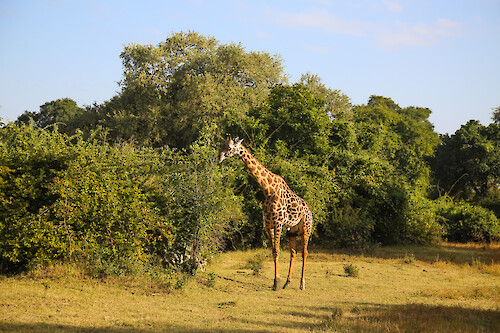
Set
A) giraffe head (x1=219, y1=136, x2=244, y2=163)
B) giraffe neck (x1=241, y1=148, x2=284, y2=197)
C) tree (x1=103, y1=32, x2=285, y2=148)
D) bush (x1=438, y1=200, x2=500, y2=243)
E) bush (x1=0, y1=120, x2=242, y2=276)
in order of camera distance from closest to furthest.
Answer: bush (x1=0, y1=120, x2=242, y2=276), giraffe head (x1=219, y1=136, x2=244, y2=163), giraffe neck (x1=241, y1=148, x2=284, y2=197), bush (x1=438, y1=200, x2=500, y2=243), tree (x1=103, y1=32, x2=285, y2=148)

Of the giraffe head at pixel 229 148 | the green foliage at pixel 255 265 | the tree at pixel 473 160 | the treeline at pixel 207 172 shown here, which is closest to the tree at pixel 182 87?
the treeline at pixel 207 172

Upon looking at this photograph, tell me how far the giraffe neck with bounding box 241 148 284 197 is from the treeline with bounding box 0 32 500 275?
102 centimetres

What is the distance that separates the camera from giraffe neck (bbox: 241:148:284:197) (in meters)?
13.8

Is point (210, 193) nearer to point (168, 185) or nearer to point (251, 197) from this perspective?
point (168, 185)

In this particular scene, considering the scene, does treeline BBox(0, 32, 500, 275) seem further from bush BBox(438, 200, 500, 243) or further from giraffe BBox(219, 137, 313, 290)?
giraffe BBox(219, 137, 313, 290)

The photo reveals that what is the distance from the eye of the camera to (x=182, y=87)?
4062cm

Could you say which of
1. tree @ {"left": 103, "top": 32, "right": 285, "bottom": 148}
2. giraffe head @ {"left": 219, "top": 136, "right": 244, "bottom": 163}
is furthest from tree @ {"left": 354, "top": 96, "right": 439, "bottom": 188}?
giraffe head @ {"left": 219, "top": 136, "right": 244, "bottom": 163}

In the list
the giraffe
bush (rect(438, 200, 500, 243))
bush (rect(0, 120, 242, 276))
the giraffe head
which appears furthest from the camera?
bush (rect(438, 200, 500, 243))

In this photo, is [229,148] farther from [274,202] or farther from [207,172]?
[274,202]

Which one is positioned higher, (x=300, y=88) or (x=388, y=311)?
(x=300, y=88)

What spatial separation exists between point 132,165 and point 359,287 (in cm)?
736

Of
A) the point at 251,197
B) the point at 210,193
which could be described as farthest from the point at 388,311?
the point at 251,197

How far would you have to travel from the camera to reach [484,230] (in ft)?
87.0

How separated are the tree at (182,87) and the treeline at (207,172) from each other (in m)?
0.12
